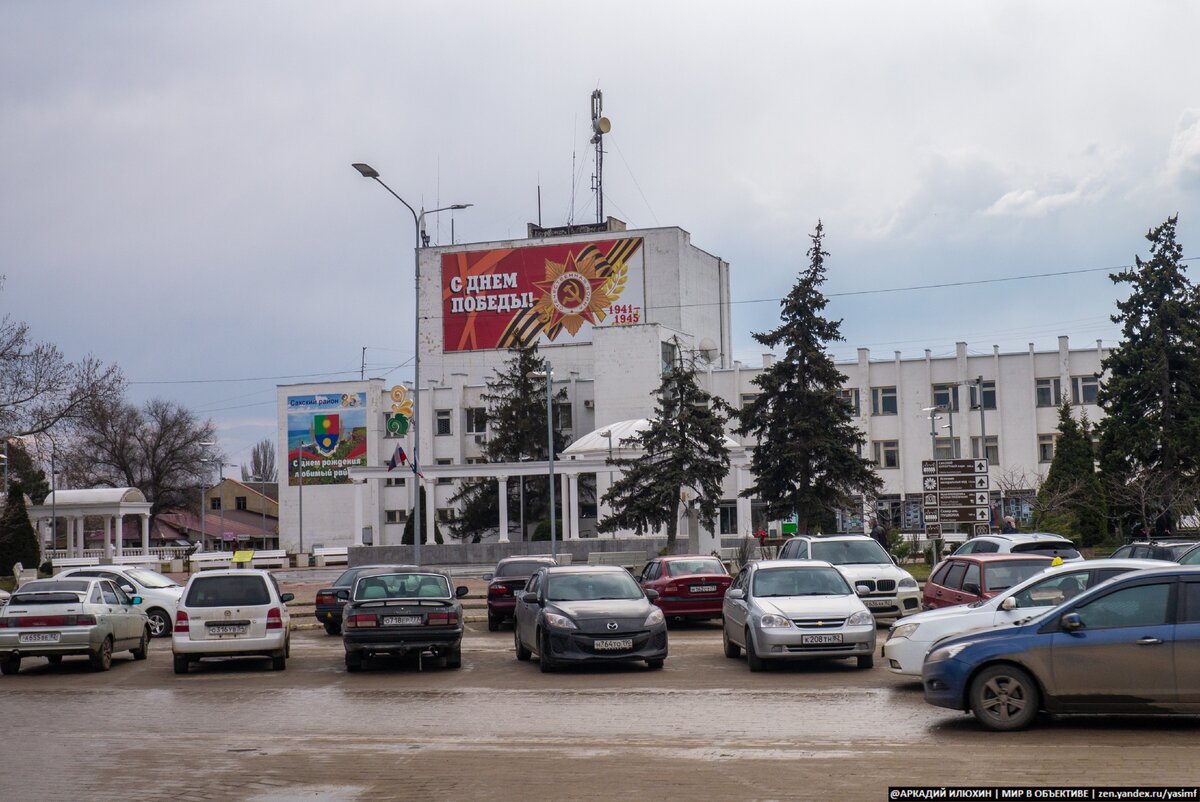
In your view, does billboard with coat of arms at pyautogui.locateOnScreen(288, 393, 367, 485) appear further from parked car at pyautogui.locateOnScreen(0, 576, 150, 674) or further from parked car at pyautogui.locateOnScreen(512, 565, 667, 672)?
parked car at pyautogui.locateOnScreen(512, 565, 667, 672)

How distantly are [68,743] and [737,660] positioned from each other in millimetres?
10146

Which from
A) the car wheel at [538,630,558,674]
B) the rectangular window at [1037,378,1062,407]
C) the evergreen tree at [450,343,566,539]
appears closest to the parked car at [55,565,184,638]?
the car wheel at [538,630,558,674]

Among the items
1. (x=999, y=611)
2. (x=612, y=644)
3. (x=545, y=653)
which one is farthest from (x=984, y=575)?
(x=545, y=653)

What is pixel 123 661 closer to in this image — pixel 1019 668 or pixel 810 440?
pixel 1019 668

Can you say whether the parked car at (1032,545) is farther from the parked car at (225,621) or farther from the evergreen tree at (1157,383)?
the evergreen tree at (1157,383)

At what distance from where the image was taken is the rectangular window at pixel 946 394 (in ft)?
246

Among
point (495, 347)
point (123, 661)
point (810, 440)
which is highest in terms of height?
point (495, 347)

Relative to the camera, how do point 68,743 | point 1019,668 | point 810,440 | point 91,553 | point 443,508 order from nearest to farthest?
1. point 1019,668
2. point 68,743
3. point 810,440
4. point 91,553
5. point 443,508

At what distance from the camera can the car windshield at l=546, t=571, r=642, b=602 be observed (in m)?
19.6

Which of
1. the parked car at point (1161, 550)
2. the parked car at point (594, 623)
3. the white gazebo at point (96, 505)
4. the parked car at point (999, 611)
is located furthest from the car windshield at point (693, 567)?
the white gazebo at point (96, 505)

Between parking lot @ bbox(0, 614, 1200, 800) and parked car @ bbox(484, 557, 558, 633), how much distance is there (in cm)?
900

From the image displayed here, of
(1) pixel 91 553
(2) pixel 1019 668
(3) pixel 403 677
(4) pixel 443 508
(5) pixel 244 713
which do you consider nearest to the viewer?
(2) pixel 1019 668

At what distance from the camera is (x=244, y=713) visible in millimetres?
A: 15055

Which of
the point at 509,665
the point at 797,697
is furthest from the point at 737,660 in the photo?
the point at 797,697
